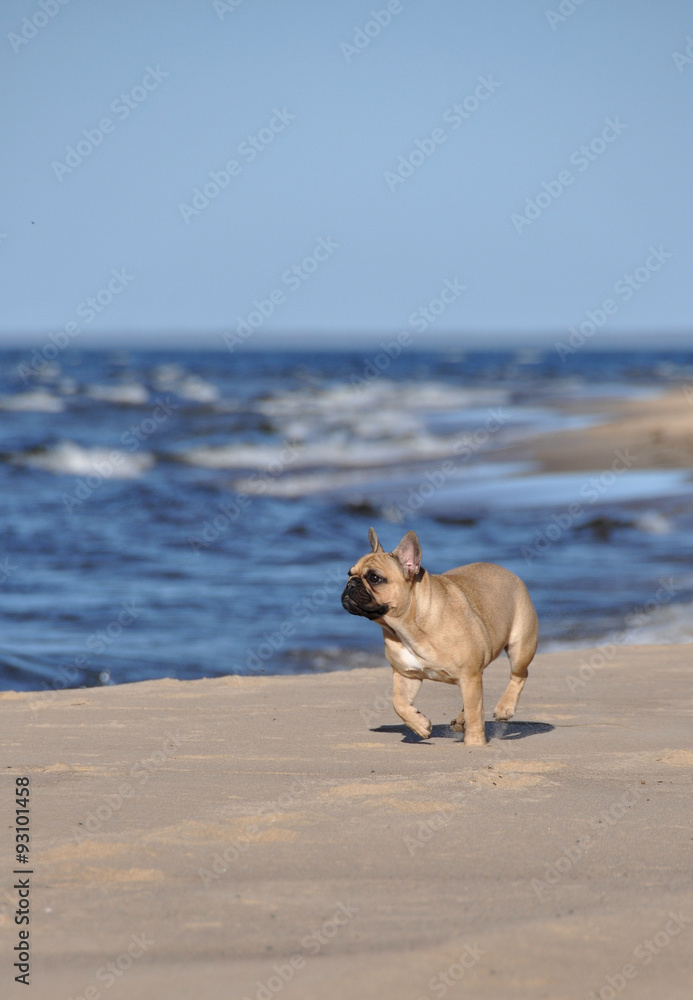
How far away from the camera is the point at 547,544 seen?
16.0 m

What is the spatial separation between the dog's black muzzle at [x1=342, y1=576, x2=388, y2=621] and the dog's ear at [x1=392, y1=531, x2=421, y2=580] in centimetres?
22

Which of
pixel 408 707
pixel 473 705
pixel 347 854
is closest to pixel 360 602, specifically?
pixel 408 707

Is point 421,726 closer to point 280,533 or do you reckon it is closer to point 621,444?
point 280,533

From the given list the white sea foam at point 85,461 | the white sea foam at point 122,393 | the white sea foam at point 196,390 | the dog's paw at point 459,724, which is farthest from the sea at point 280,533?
the white sea foam at point 196,390

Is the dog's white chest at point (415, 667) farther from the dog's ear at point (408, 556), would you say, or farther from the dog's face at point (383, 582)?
the dog's ear at point (408, 556)

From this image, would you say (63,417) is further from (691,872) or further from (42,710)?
(691,872)

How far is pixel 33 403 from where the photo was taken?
166 feet

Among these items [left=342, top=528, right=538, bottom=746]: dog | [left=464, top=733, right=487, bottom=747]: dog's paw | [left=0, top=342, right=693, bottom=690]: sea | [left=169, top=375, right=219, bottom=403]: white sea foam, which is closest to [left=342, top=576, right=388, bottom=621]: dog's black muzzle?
[left=342, top=528, right=538, bottom=746]: dog

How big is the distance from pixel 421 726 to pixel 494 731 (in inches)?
22.0

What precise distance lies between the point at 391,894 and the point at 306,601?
852 cm

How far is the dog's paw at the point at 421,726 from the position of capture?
5887mm

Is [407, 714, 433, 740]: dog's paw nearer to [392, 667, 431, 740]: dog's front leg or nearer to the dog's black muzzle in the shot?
[392, 667, 431, 740]: dog's front leg

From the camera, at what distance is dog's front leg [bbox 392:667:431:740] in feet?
19.4

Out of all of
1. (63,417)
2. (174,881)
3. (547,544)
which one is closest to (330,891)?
(174,881)
